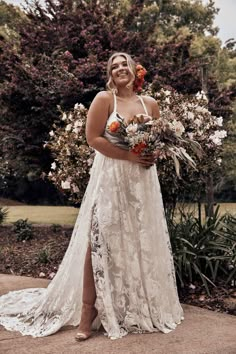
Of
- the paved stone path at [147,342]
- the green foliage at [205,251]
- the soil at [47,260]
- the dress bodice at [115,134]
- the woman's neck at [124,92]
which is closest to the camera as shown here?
the paved stone path at [147,342]

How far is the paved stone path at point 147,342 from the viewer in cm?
327

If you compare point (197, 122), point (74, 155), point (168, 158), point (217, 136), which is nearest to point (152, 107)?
point (168, 158)

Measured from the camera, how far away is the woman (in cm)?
355

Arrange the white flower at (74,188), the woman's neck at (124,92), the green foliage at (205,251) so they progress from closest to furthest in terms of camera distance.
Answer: the woman's neck at (124,92) → the green foliage at (205,251) → the white flower at (74,188)

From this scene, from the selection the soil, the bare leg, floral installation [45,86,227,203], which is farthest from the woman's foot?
floral installation [45,86,227,203]

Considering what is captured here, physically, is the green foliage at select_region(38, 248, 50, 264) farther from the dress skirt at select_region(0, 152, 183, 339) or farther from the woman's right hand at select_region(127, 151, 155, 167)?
the woman's right hand at select_region(127, 151, 155, 167)

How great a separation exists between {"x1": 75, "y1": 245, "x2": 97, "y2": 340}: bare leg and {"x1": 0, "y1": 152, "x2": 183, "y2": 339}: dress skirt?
0.17ft

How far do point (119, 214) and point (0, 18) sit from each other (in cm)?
1621

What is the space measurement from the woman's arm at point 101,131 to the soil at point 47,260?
1.74 m

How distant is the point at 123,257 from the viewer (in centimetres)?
364

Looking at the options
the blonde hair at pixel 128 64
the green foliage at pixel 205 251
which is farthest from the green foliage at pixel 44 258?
the blonde hair at pixel 128 64

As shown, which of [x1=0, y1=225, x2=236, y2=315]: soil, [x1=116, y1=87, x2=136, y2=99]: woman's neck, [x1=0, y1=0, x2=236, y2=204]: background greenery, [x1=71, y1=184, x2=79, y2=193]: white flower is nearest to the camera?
[x1=116, y1=87, x2=136, y2=99]: woman's neck

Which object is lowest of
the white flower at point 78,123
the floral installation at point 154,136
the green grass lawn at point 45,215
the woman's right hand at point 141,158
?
the green grass lawn at point 45,215

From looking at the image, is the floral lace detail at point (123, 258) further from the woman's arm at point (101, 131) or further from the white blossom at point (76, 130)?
the white blossom at point (76, 130)
